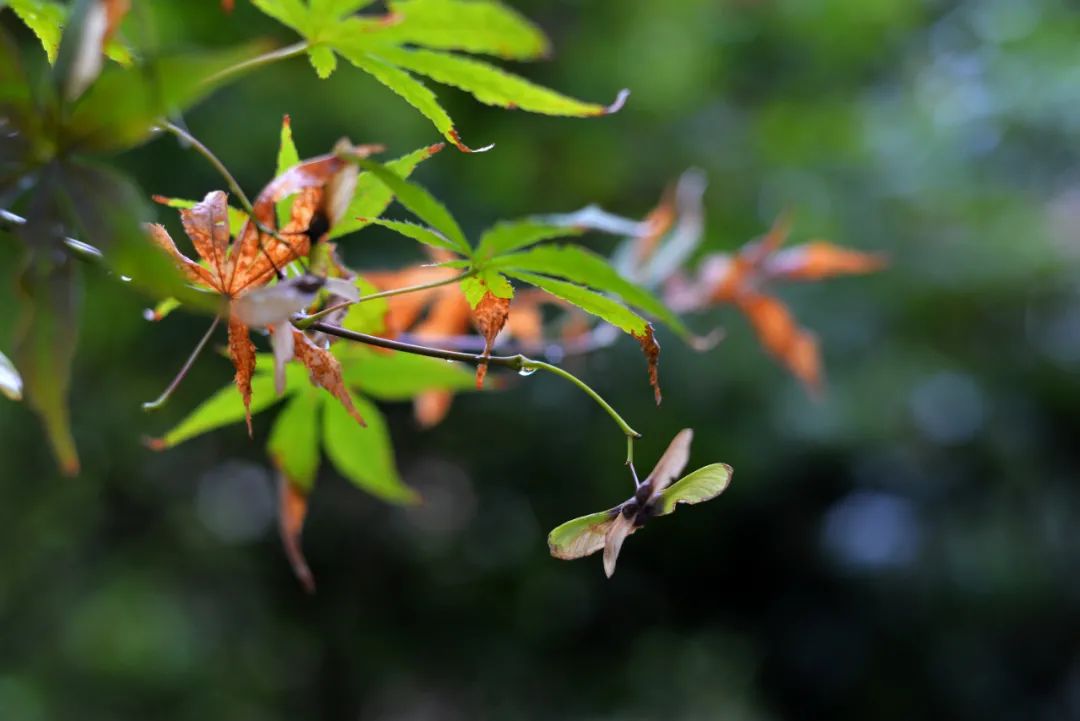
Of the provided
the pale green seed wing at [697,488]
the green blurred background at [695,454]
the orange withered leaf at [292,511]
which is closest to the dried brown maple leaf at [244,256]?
the pale green seed wing at [697,488]

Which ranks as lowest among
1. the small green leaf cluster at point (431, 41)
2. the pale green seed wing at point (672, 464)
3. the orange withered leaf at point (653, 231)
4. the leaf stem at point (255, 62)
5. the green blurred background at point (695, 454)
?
the green blurred background at point (695, 454)

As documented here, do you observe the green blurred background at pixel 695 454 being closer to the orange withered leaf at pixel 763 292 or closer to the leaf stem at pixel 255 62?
the orange withered leaf at pixel 763 292

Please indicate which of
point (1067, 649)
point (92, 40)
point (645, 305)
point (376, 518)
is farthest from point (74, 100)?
point (1067, 649)

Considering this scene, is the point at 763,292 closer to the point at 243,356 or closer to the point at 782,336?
the point at 782,336

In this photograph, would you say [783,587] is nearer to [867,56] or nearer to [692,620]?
[692,620]

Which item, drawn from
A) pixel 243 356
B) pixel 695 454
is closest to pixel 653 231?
pixel 243 356

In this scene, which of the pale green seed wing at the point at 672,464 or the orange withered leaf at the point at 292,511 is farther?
the orange withered leaf at the point at 292,511

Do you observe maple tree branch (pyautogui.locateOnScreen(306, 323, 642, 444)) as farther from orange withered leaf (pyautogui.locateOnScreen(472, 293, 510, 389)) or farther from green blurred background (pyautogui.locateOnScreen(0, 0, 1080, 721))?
green blurred background (pyautogui.locateOnScreen(0, 0, 1080, 721))
